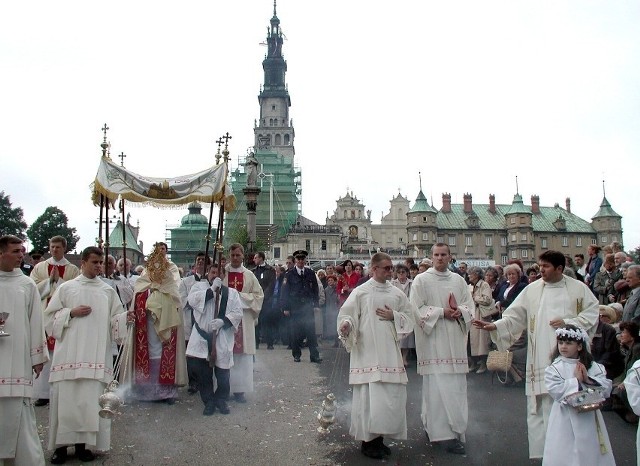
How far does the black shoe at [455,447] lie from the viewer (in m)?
5.98

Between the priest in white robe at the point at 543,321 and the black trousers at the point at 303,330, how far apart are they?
630cm

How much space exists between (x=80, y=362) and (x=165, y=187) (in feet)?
11.0

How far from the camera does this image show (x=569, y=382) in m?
4.67

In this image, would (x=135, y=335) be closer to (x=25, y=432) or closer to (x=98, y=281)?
(x=98, y=281)

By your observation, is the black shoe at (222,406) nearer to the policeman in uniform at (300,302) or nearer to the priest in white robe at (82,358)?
the priest in white robe at (82,358)

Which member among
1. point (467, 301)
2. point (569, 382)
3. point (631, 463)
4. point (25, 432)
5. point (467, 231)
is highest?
point (467, 231)

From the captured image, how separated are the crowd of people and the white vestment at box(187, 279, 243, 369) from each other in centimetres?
2

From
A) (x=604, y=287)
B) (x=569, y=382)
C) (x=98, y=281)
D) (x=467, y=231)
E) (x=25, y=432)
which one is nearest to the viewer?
(x=569, y=382)

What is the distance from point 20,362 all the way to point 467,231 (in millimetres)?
88158

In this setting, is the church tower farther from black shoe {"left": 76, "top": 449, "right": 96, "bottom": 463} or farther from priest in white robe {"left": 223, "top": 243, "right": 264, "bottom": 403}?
black shoe {"left": 76, "top": 449, "right": 96, "bottom": 463}

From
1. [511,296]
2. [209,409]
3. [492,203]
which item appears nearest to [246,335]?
[209,409]

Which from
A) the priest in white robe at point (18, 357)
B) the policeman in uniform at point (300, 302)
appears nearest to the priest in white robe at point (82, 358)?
the priest in white robe at point (18, 357)

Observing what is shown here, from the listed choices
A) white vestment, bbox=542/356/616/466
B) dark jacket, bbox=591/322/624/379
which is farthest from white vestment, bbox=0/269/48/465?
dark jacket, bbox=591/322/624/379

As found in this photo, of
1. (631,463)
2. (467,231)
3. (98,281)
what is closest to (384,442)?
(631,463)
